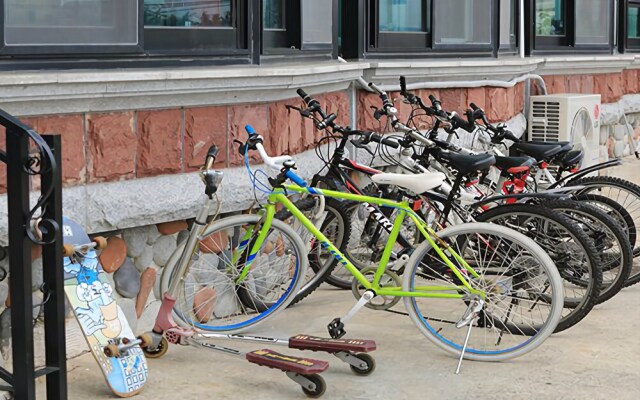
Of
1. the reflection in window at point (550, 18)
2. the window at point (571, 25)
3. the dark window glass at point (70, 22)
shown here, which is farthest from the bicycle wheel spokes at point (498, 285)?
the reflection in window at point (550, 18)

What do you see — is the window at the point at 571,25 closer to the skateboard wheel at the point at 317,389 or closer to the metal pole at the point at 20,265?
the skateboard wheel at the point at 317,389

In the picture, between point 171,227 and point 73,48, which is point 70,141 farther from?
point 171,227

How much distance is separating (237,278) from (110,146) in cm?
92

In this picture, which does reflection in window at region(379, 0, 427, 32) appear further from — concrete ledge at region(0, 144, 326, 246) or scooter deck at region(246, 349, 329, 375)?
scooter deck at region(246, 349, 329, 375)

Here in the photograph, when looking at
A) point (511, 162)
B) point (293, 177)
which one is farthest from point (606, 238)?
point (293, 177)

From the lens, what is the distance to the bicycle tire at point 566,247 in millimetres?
5340

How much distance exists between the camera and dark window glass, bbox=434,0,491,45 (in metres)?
8.62

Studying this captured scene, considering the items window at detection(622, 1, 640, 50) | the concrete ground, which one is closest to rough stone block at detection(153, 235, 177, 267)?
the concrete ground

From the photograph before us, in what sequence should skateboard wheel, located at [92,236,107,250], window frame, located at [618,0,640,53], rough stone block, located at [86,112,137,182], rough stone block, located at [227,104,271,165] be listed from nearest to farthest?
1. skateboard wheel, located at [92,236,107,250]
2. rough stone block, located at [86,112,137,182]
3. rough stone block, located at [227,104,271,165]
4. window frame, located at [618,0,640,53]

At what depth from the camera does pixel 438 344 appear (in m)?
5.24

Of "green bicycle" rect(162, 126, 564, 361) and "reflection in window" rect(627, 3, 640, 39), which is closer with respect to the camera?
"green bicycle" rect(162, 126, 564, 361)

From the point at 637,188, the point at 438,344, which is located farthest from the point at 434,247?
the point at 637,188

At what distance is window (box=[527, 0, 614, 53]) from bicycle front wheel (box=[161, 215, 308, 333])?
5555 mm

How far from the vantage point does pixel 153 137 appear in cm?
538
